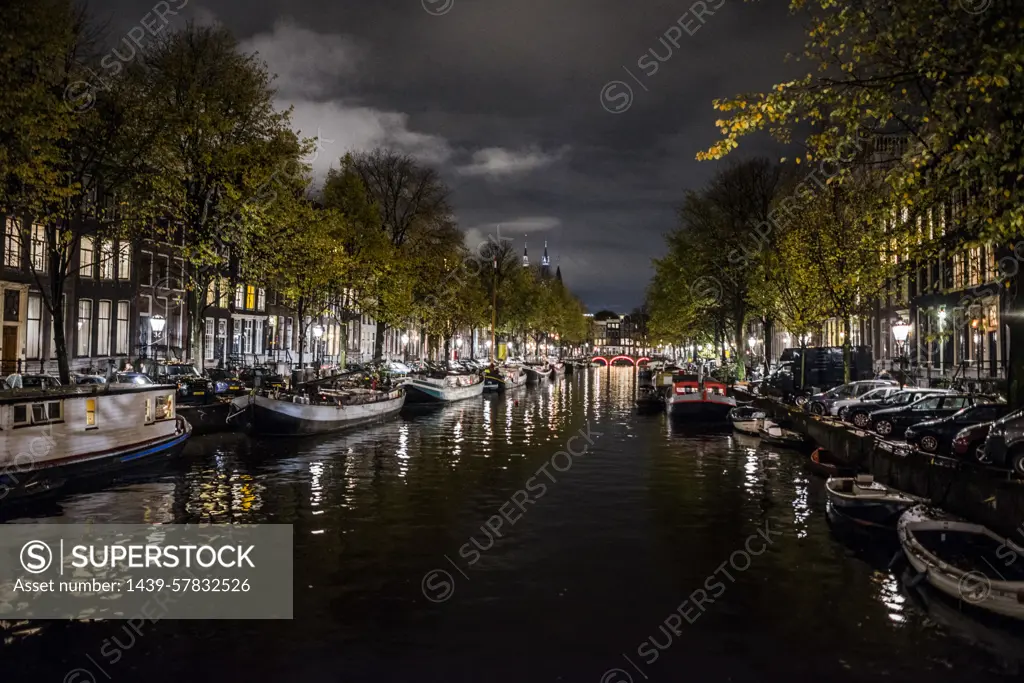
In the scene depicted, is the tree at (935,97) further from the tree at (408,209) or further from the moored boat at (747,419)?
the tree at (408,209)

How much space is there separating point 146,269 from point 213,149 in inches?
829

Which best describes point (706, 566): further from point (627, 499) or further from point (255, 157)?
point (255, 157)

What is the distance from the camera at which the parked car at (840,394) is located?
38719mm

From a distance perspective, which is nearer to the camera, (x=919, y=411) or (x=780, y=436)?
(x=919, y=411)

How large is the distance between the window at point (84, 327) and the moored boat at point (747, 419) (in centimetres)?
4030

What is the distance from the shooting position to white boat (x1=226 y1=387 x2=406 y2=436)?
112 feet

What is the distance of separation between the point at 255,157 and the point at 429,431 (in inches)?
663

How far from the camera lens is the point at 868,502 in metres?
17.6

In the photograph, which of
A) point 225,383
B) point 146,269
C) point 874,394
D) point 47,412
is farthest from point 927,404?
point 146,269

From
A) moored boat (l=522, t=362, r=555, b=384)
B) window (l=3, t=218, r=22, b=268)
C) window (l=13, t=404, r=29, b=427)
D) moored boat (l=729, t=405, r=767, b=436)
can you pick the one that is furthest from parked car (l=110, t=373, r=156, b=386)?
moored boat (l=522, t=362, r=555, b=384)

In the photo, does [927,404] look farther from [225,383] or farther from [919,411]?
[225,383]

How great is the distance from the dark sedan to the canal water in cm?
359

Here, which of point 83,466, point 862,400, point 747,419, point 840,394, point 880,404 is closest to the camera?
point 83,466

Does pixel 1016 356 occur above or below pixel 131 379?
above
